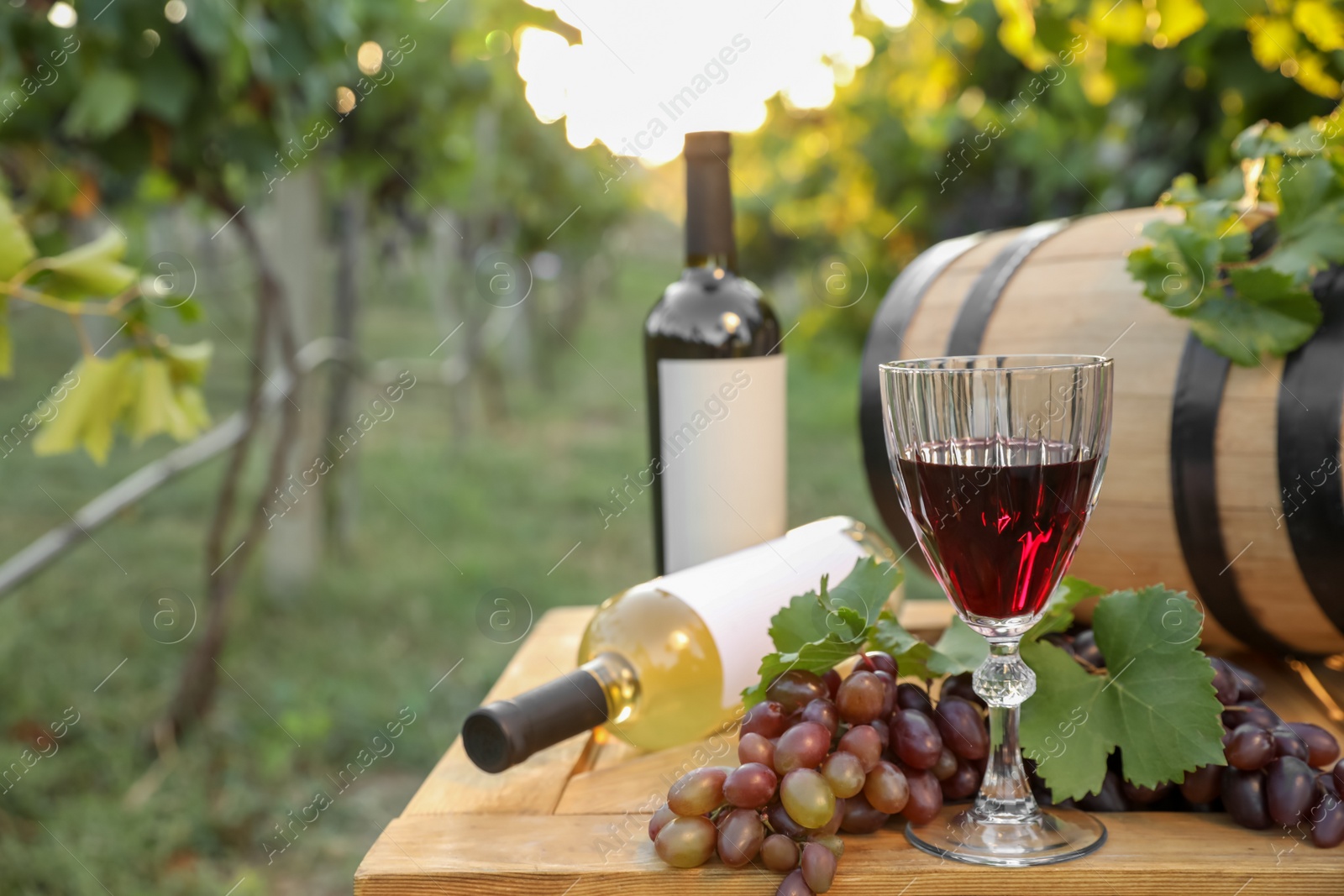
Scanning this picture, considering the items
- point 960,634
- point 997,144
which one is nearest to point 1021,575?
point 960,634

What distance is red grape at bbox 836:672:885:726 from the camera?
0.79 metres

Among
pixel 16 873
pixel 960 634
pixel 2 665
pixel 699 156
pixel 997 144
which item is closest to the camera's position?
pixel 960 634

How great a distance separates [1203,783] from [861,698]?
0.91 ft

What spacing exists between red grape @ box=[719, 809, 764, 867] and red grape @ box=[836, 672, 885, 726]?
109 mm

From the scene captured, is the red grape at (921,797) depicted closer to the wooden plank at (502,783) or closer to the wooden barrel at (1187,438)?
the wooden plank at (502,783)

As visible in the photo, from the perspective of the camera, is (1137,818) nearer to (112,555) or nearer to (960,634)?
(960,634)

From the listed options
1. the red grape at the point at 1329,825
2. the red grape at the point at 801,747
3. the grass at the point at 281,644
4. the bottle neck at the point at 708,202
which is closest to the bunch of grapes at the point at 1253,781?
the red grape at the point at 1329,825

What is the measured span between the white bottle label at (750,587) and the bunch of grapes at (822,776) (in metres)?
0.15

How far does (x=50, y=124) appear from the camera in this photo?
2441mm

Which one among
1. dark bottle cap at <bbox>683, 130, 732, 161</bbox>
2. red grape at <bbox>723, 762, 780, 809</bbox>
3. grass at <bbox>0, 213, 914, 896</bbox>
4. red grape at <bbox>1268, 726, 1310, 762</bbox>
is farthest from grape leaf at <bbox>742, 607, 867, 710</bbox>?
grass at <bbox>0, 213, 914, 896</bbox>

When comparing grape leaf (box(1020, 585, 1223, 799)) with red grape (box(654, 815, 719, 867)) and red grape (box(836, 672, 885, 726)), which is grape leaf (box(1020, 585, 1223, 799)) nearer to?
red grape (box(836, 672, 885, 726))

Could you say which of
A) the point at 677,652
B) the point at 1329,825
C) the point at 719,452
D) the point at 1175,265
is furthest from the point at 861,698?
the point at 1175,265

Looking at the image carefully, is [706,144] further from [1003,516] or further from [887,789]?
[887,789]

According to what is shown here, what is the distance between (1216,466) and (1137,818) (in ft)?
1.42
